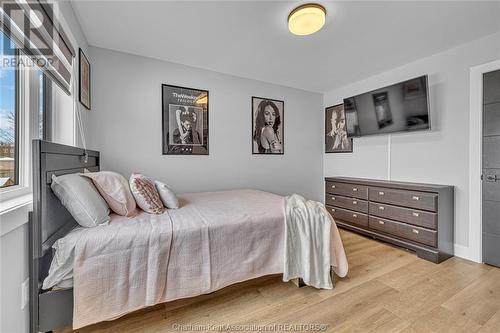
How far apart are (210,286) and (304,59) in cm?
287

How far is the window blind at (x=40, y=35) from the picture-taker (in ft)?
3.59

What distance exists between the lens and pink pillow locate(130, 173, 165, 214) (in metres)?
1.83

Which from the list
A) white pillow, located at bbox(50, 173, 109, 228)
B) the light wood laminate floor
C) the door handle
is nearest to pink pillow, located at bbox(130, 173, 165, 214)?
white pillow, located at bbox(50, 173, 109, 228)

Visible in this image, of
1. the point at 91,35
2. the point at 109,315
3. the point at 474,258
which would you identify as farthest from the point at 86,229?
the point at 474,258

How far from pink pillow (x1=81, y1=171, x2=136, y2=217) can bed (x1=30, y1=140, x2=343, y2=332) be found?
98mm

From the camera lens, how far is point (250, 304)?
66.0 inches

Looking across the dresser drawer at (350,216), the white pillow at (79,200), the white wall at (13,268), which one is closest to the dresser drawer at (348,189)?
the dresser drawer at (350,216)

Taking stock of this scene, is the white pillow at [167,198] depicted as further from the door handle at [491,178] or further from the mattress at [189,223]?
the door handle at [491,178]

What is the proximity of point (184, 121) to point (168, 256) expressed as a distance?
2106mm

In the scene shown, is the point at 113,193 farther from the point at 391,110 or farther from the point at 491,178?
the point at 491,178

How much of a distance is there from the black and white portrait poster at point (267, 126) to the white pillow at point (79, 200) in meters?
2.50

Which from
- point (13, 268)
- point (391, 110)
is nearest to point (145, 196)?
point (13, 268)

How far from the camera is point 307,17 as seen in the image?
1.90 meters

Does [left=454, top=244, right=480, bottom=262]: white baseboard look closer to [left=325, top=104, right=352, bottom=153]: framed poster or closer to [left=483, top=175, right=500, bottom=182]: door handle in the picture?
[left=483, top=175, right=500, bottom=182]: door handle
